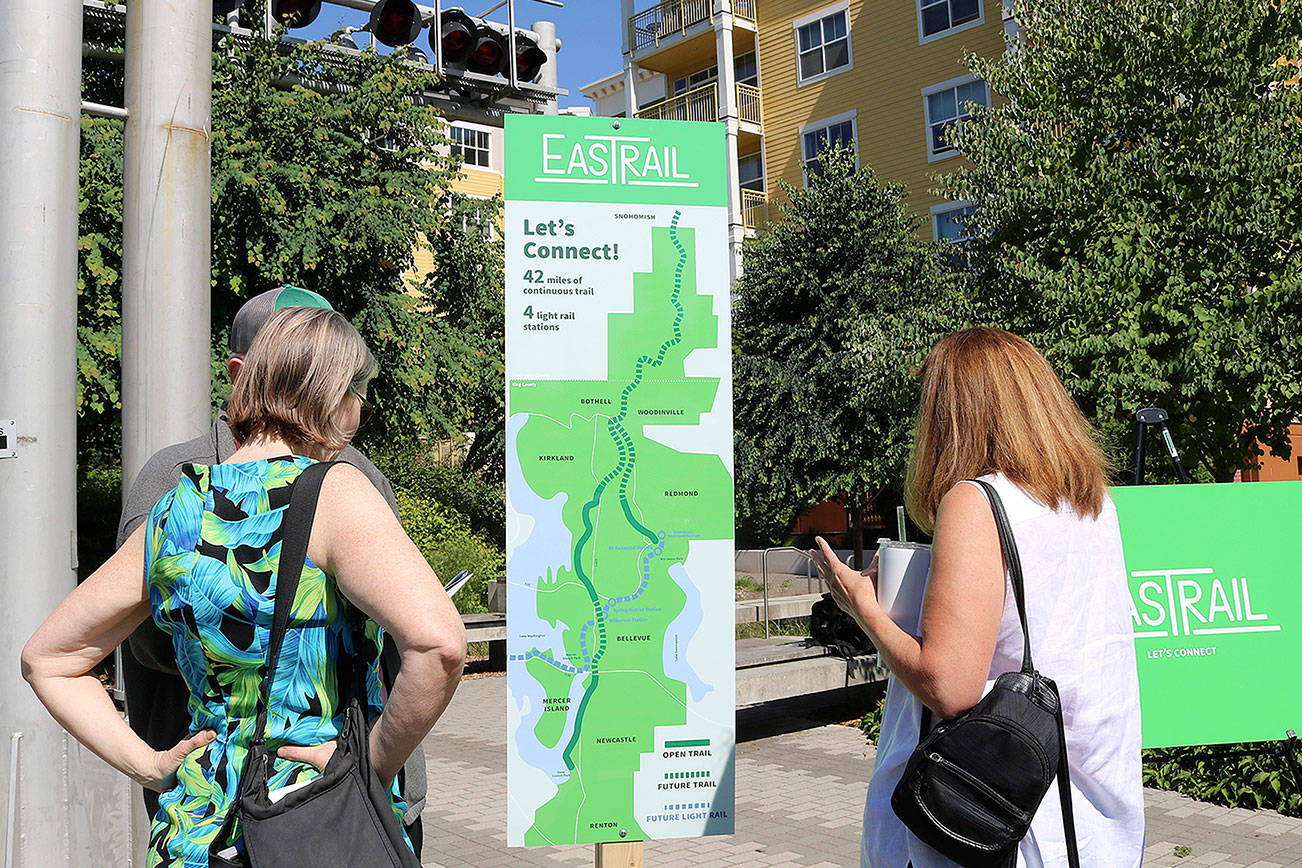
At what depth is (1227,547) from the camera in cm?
495

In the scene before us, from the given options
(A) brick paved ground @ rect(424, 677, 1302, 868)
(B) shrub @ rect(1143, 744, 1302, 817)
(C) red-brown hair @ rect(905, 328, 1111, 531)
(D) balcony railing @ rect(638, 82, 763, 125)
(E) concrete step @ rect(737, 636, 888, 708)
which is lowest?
(A) brick paved ground @ rect(424, 677, 1302, 868)

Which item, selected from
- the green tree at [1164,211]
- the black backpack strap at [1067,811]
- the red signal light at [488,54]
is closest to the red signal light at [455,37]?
the red signal light at [488,54]

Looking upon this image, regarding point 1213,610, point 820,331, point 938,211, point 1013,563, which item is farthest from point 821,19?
point 1013,563

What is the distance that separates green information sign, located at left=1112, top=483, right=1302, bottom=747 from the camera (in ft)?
15.8

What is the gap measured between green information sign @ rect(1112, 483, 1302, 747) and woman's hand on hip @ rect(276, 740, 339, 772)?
4.05m

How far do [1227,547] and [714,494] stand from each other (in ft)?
9.32

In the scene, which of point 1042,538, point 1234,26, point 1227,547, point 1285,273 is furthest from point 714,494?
point 1234,26

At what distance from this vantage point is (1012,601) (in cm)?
218

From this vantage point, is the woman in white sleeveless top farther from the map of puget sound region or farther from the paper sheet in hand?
the map of puget sound region

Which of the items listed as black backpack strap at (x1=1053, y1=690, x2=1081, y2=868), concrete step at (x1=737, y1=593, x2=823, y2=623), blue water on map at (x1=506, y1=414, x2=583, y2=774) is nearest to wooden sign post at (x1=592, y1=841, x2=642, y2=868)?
blue water on map at (x1=506, y1=414, x2=583, y2=774)

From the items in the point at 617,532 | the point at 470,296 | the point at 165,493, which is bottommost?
the point at 617,532

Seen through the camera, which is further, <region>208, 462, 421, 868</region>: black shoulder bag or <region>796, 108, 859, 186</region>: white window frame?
<region>796, 108, 859, 186</region>: white window frame

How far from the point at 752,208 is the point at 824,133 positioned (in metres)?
2.94

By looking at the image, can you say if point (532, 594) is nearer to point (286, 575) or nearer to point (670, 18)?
point (286, 575)
